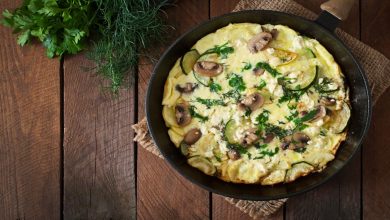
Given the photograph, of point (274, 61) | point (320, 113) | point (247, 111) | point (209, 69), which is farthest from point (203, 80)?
point (320, 113)

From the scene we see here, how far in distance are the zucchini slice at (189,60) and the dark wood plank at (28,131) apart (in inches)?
32.3

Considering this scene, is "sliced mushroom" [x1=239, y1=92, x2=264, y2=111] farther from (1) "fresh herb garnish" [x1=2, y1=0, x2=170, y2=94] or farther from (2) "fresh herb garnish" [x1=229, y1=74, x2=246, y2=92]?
(1) "fresh herb garnish" [x1=2, y1=0, x2=170, y2=94]

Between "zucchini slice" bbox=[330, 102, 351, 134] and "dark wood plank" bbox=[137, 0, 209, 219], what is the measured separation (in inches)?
32.4

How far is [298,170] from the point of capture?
2.45 metres

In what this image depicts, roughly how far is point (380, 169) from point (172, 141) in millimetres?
1213

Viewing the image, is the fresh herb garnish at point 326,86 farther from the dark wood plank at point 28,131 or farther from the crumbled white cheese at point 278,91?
the dark wood plank at point 28,131

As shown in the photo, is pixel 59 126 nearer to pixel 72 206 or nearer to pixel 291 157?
pixel 72 206

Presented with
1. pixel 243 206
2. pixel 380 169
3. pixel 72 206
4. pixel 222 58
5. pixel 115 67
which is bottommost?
pixel 72 206

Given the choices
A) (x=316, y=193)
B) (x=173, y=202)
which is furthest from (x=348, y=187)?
(x=173, y=202)

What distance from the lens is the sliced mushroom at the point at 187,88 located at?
251 centimetres

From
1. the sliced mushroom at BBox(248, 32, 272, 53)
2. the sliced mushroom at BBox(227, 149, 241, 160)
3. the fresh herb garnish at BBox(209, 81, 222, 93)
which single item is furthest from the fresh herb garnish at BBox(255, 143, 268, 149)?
the sliced mushroom at BBox(248, 32, 272, 53)

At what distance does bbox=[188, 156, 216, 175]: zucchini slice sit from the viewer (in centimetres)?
248

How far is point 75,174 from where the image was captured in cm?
278

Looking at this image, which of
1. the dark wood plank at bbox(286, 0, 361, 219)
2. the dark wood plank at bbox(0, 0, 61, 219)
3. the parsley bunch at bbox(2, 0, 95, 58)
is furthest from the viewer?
the dark wood plank at bbox(0, 0, 61, 219)
